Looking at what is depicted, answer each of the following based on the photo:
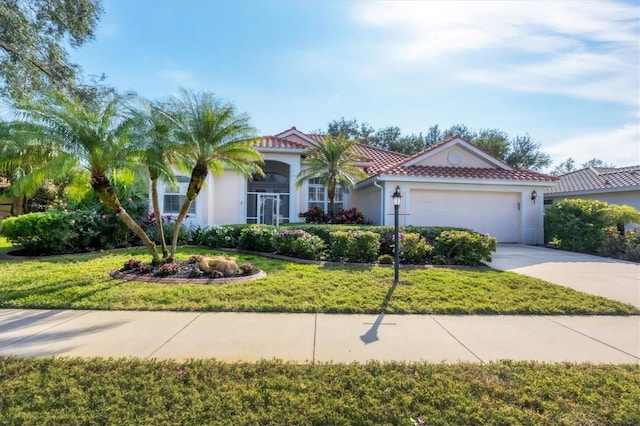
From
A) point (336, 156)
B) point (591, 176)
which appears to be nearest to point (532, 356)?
point (336, 156)

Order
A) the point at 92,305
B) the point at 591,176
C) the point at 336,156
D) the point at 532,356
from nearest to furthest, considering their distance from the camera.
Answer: the point at 532,356, the point at 92,305, the point at 336,156, the point at 591,176

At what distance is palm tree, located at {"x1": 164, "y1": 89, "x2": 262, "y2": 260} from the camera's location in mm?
8445

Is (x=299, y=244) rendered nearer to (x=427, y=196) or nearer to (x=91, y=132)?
(x=91, y=132)

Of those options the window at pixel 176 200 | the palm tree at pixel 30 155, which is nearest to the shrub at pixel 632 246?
the palm tree at pixel 30 155

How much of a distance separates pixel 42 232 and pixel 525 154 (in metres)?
46.1

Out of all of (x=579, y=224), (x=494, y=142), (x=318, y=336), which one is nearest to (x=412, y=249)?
(x=318, y=336)

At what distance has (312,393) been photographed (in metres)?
3.11

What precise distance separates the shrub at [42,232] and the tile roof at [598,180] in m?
24.9

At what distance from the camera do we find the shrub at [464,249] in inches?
376

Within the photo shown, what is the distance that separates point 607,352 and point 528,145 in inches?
1704

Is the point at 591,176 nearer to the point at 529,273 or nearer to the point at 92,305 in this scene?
the point at 529,273

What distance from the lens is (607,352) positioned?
13.7ft

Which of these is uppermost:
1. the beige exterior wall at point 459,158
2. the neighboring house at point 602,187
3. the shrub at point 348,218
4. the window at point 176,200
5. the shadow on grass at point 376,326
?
the beige exterior wall at point 459,158

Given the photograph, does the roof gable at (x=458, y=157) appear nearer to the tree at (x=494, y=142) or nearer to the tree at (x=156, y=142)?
the tree at (x=156, y=142)
